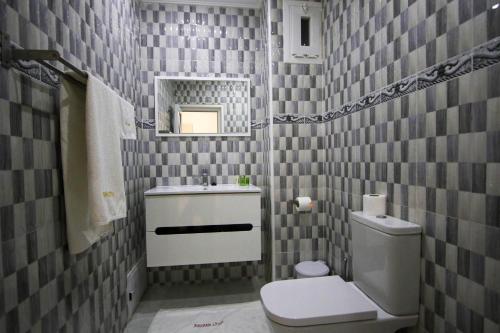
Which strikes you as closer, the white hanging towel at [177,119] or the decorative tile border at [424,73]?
the decorative tile border at [424,73]

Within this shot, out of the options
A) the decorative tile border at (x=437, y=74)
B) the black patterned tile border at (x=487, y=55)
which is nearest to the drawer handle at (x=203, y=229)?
the decorative tile border at (x=437, y=74)

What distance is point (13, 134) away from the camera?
816mm

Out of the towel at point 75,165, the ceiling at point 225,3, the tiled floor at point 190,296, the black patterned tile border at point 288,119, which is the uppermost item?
the ceiling at point 225,3

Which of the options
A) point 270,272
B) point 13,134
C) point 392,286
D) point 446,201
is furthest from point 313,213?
point 13,134

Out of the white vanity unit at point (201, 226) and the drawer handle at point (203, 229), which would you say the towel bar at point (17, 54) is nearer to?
the white vanity unit at point (201, 226)

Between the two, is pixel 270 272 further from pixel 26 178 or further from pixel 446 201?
pixel 26 178

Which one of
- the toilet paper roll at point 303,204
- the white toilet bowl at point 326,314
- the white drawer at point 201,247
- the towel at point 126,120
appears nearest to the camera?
the white toilet bowl at point 326,314

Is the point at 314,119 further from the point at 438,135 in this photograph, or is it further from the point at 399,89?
the point at 438,135

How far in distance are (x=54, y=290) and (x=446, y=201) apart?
5.28 feet

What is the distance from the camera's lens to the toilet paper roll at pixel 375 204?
1390 millimetres

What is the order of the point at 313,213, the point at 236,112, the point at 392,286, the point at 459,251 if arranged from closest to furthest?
the point at 459,251 < the point at 392,286 < the point at 313,213 < the point at 236,112

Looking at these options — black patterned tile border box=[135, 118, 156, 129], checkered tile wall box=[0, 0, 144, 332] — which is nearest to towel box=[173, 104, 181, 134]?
black patterned tile border box=[135, 118, 156, 129]

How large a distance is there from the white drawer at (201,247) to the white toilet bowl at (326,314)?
698 mm

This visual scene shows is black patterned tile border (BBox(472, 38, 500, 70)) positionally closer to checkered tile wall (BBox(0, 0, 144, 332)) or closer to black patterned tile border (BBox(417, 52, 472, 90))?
black patterned tile border (BBox(417, 52, 472, 90))
